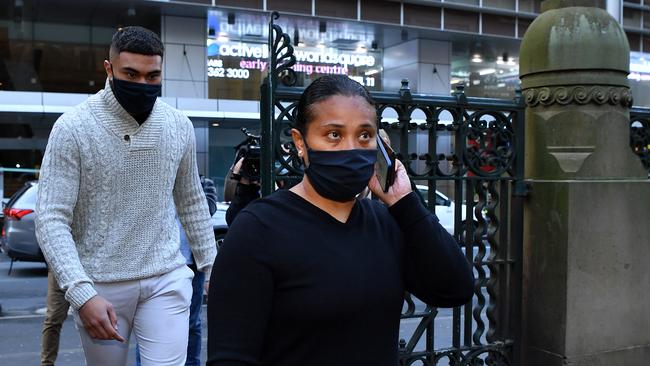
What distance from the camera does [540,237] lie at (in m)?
Result: 4.16

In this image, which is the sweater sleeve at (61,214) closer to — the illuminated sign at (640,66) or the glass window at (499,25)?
the glass window at (499,25)

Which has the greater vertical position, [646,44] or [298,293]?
[646,44]

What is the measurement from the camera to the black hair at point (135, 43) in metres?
2.78

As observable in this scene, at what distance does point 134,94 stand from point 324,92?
122 centimetres

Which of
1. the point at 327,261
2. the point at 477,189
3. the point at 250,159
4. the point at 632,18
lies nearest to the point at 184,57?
the point at 250,159

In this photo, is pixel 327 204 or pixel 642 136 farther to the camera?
pixel 642 136

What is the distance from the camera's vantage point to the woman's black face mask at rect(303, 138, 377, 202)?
6.17 ft

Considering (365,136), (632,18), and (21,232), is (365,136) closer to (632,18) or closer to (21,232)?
(21,232)

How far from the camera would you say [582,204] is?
4.02 m

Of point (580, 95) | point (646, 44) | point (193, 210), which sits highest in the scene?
point (646, 44)

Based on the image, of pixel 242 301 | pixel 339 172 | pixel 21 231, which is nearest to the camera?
pixel 242 301

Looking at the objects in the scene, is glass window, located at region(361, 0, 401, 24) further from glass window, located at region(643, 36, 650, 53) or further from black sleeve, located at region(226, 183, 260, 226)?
black sleeve, located at region(226, 183, 260, 226)

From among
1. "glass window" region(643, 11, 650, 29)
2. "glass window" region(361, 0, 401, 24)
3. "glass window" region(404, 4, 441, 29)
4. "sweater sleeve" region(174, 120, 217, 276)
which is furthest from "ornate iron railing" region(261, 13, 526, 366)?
"glass window" region(643, 11, 650, 29)

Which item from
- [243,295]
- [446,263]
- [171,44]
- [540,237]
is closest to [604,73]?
[540,237]
